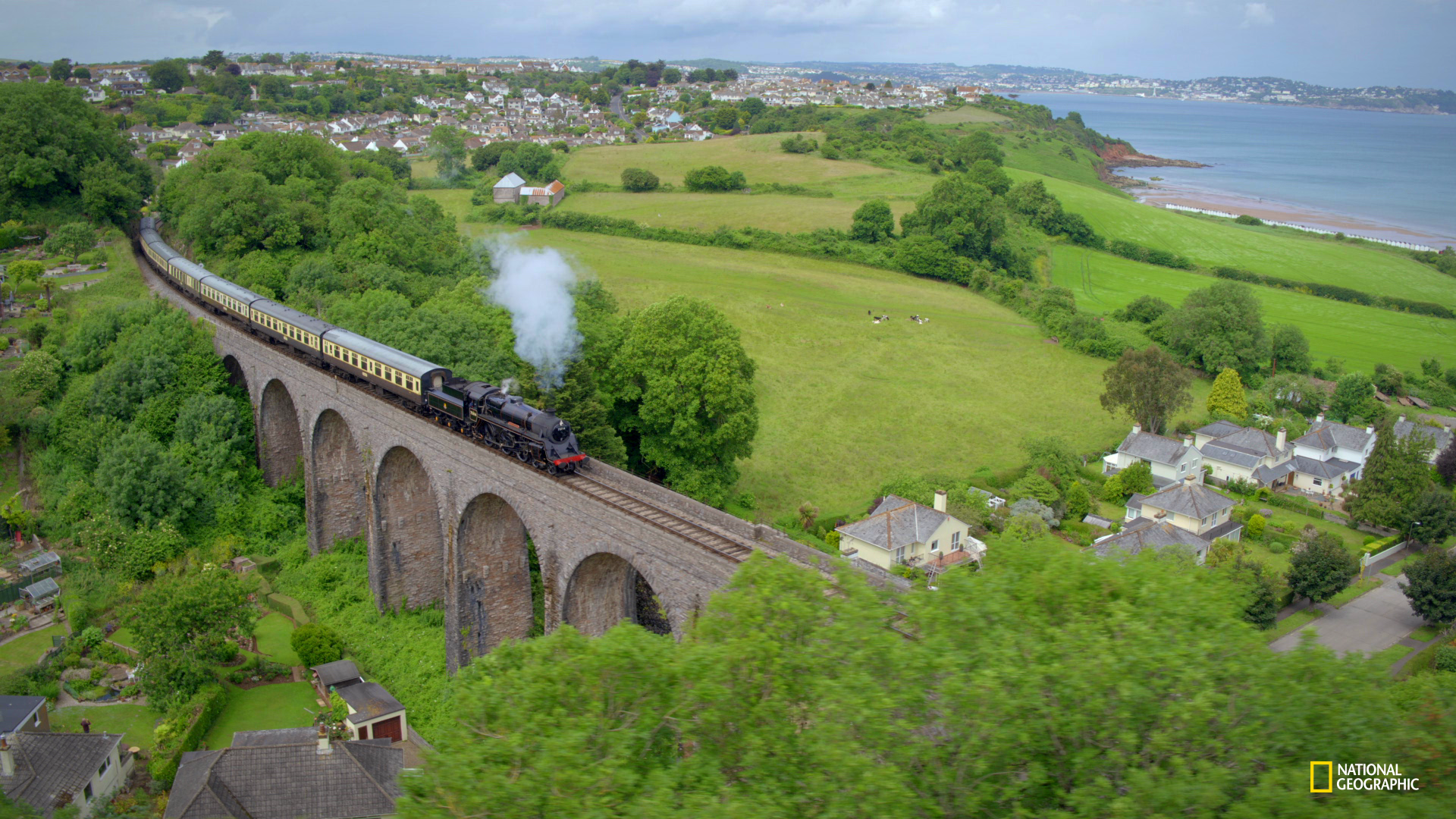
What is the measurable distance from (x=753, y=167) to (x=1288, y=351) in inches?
2281

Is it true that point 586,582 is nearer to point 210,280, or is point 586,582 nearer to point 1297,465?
point 210,280

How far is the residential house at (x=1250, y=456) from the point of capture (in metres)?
42.2

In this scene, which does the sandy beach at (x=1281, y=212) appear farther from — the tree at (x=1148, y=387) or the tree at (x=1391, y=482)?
the tree at (x=1391, y=482)

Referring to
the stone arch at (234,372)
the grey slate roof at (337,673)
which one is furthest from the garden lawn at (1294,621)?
the stone arch at (234,372)

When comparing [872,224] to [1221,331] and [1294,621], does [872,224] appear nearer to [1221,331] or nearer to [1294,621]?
[1221,331]

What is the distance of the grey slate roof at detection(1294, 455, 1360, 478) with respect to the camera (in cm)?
4256

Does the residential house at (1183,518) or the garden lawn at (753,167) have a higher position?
the garden lawn at (753,167)

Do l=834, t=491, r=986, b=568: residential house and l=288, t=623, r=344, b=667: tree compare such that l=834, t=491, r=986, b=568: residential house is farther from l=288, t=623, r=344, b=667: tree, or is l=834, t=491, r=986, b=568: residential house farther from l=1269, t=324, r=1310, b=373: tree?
l=1269, t=324, r=1310, b=373: tree

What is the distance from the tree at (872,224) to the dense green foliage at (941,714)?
70517 mm

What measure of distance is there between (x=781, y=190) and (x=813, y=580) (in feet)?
275

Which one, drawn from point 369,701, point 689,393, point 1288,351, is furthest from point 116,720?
point 1288,351

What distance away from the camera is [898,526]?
32.6 metres

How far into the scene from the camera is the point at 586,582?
22.2 meters

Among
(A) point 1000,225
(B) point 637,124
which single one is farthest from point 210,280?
(B) point 637,124
